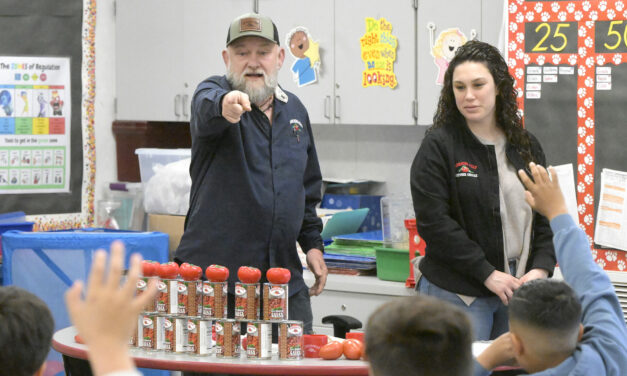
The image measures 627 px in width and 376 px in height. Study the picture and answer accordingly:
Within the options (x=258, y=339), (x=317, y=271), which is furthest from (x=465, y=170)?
(x=258, y=339)

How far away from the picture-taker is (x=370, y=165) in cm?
490

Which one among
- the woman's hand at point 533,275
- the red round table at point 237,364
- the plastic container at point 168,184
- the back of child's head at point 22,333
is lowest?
the red round table at point 237,364

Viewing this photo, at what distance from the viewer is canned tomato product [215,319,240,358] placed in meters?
2.24

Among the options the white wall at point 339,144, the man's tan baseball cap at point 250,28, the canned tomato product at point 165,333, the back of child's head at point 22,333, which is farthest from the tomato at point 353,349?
the white wall at point 339,144

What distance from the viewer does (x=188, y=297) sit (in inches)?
91.5

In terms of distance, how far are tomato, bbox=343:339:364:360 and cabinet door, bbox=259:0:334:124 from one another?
2.41 meters

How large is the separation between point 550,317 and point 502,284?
2.98ft

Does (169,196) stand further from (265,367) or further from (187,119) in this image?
(265,367)

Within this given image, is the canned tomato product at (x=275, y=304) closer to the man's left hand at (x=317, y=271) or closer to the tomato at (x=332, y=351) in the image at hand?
the tomato at (x=332, y=351)

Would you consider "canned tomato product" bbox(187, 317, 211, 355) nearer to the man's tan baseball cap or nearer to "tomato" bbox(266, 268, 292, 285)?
"tomato" bbox(266, 268, 292, 285)

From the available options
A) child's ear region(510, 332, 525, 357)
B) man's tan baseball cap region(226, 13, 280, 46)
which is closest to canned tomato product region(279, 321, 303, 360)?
child's ear region(510, 332, 525, 357)

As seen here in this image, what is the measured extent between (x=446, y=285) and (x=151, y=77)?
275 centimetres

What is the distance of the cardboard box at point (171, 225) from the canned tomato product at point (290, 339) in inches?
93.5

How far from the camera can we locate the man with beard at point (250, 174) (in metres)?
2.66
